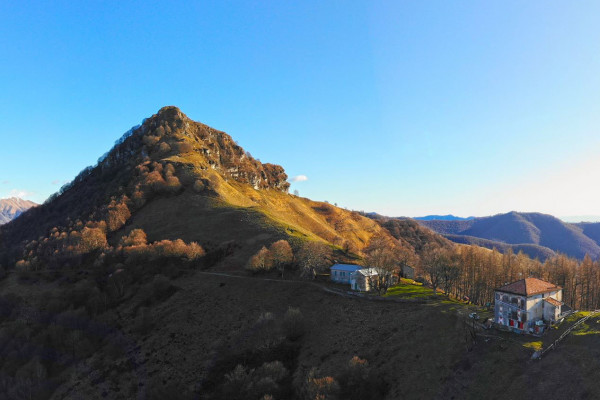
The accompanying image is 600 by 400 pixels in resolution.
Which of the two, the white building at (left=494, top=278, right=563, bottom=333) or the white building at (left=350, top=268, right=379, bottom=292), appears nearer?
the white building at (left=494, top=278, right=563, bottom=333)

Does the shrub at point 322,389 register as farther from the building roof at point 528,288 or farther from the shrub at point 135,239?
the shrub at point 135,239

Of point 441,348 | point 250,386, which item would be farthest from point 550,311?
point 250,386

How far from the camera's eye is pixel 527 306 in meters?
47.1

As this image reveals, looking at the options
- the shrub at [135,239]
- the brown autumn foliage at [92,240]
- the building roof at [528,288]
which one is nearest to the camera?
the building roof at [528,288]

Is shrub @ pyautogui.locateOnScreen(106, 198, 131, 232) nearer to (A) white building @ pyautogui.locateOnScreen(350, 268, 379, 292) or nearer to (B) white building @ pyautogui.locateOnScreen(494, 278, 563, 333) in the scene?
(A) white building @ pyautogui.locateOnScreen(350, 268, 379, 292)

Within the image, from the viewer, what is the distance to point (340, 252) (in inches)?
4476

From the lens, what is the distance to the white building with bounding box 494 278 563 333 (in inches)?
1850

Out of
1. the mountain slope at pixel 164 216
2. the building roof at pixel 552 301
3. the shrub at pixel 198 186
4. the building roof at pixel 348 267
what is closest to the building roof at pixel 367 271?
the building roof at pixel 348 267

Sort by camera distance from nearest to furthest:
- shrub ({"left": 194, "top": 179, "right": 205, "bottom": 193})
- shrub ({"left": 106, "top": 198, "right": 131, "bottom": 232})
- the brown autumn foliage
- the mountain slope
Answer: the mountain slope
the brown autumn foliage
shrub ({"left": 106, "top": 198, "right": 131, "bottom": 232})
shrub ({"left": 194, "top": 179, "right": 205, "bottom": 193})

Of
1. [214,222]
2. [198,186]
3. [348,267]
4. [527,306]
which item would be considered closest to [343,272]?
[348,267]

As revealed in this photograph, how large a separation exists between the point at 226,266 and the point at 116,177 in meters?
130

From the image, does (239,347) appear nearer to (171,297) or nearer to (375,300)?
(375,300)

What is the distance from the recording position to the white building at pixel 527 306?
47.0 meters

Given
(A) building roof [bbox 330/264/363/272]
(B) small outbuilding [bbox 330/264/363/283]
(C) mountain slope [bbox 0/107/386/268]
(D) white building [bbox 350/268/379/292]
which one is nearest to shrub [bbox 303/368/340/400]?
(D) white building [bbox 350/268/379/292]
